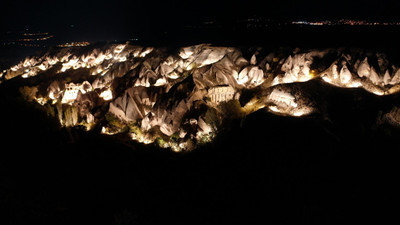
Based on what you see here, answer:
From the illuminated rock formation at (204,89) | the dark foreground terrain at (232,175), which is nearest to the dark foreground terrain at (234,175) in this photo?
the dark foreground terrain at (232,175)

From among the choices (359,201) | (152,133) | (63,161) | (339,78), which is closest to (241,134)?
(359,201)

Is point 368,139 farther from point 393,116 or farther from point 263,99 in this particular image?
point 263,99

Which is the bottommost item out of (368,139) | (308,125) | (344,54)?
(368,139)

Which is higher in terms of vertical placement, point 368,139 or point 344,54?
point 344,54

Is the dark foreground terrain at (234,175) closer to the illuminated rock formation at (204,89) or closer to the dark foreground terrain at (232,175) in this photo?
the dark foreground terrain at (232,175)

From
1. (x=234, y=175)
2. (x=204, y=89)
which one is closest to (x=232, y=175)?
(x=234, y=175)

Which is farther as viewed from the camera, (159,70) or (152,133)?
Answer: (159,70)
